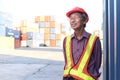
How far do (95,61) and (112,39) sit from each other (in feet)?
1.29

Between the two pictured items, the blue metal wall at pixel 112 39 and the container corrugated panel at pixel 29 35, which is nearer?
the blue metal wall at pixel 112 39

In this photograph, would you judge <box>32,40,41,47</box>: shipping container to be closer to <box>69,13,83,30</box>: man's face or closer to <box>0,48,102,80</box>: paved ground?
<box>0,48,102,80</box>: paved ground

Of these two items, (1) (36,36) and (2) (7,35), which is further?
(1) (36,36)

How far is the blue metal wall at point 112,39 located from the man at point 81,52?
23cm

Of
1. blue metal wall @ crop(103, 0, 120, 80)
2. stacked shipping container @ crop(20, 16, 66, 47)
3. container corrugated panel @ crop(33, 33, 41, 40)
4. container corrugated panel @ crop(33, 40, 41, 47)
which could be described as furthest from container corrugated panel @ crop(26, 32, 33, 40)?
blue metal wall @ crop(103, 0, 120, 80)

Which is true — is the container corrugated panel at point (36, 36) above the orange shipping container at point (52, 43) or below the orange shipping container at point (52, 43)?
above

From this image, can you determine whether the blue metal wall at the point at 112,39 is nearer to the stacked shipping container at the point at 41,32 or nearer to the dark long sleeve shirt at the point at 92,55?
the dark long sleeve shirt at the point at 92,55

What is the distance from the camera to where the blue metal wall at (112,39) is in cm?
165

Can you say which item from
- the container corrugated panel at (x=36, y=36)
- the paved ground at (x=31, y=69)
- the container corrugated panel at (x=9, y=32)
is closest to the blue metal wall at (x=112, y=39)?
the paved ground at (x=31, y=69)

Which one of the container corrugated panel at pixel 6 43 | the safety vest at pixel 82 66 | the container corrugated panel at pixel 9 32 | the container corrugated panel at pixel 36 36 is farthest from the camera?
the container corrugated panel at pixel 36 36

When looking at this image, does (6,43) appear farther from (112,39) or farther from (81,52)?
(112,39)

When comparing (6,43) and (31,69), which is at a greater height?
(31,69)

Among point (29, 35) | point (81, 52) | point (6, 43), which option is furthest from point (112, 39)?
point (29, 35)

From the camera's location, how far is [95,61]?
204cm
